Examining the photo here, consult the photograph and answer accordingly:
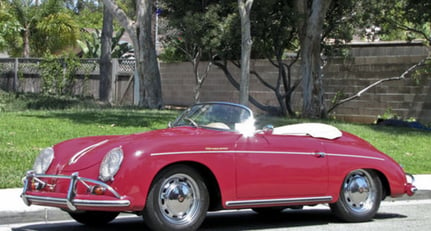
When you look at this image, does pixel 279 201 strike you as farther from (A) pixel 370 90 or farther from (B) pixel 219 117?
(A) pixel 370 90

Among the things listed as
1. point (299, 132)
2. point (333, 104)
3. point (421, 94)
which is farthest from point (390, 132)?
point (299, 132)

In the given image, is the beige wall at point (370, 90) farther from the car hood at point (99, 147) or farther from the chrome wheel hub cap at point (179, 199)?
the chrome wheel hub cap at point (179, 199)

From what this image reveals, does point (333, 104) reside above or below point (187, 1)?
below

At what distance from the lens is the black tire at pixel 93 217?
770 cm

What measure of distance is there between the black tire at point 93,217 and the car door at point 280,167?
1.58 metres

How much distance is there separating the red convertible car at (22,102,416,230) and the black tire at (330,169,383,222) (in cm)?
1

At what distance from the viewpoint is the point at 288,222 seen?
8406mm

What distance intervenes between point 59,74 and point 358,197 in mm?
21146

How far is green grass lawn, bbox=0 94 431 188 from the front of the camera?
11.2 meters

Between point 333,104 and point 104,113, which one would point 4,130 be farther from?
point 333,104

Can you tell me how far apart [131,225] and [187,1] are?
14.3 meters

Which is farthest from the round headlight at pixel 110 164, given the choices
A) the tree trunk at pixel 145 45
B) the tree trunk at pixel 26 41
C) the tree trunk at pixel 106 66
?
the tree trunk at pixel 26 41

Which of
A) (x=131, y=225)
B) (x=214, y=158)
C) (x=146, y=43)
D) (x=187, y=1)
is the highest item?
(x=187, y=1)

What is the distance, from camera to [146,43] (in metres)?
21.3
